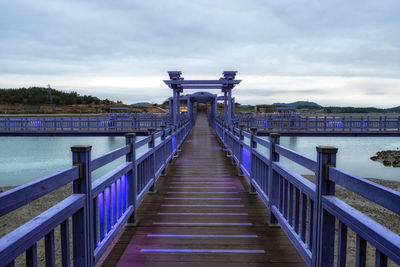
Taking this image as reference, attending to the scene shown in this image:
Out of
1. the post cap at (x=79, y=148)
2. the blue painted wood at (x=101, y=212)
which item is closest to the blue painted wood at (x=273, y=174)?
the blue painted wood at (x=101, y=212)

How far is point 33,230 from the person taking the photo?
183 cm

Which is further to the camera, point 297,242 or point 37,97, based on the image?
point 37,97

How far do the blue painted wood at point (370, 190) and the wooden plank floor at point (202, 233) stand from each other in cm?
Result: 158

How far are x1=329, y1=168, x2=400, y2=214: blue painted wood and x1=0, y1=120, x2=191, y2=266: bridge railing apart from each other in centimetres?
214

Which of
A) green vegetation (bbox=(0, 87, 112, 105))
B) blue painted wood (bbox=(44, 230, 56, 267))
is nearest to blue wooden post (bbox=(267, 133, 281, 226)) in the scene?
blue painted wood (bbox=(44, 230, 56, 267))

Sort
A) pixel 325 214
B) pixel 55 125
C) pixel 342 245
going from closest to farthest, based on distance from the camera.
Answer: pixel 342 245
pixel 325 214
pixel 55 125

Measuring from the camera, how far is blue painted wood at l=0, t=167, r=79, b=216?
5.36 ft

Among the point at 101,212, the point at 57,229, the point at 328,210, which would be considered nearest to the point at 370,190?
the point at 328,210

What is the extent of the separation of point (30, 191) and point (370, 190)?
2221 millimetres

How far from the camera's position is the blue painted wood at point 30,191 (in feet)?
5.36

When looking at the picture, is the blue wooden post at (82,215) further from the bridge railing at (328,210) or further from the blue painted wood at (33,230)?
the bridge railing at (328,210)

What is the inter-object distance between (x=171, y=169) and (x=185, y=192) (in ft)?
8.46

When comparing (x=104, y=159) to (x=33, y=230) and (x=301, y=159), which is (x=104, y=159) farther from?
(x=301, y=159)

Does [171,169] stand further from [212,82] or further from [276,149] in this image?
[212,82]
